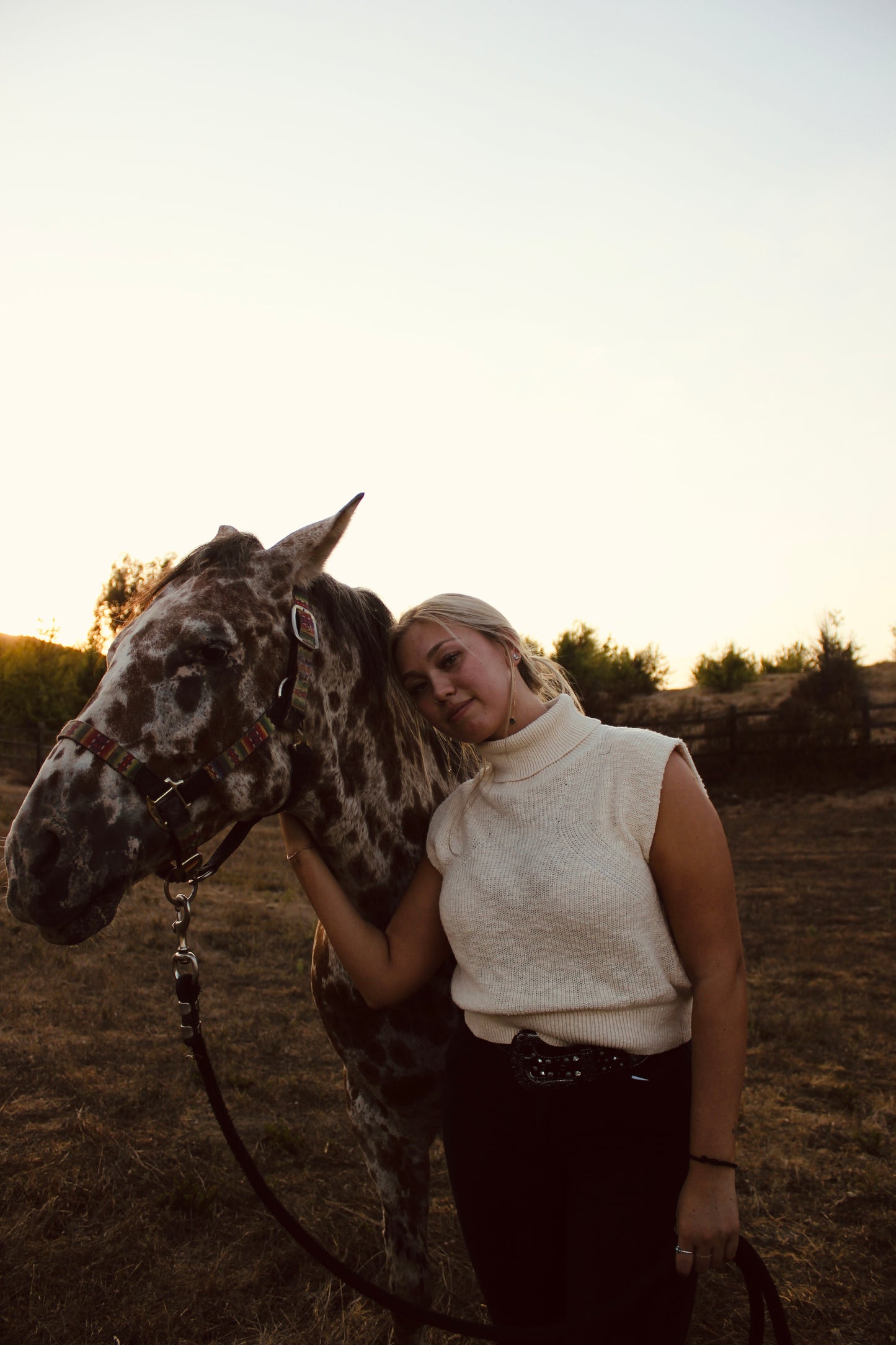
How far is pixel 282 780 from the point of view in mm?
1821

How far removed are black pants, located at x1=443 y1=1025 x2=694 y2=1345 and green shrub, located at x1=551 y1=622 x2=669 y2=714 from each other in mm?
20870

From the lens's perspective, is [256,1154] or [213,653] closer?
[213,653]

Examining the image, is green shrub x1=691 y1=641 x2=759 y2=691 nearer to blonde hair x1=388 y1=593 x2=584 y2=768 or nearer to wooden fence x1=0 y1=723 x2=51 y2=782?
wooden fence x1=0 y1=723 x2=51 y2=782

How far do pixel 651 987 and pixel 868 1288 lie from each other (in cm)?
246

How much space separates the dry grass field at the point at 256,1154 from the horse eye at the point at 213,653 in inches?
90.8

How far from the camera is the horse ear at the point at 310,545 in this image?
1907 millimetres

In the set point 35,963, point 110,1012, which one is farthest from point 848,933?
point 35,963

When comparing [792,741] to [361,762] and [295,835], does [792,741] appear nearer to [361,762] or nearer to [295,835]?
[361,762]

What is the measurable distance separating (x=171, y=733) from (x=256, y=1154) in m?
3.11

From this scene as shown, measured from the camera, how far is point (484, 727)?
1750mm

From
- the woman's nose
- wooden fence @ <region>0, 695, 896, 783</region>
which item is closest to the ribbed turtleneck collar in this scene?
the woman's nose

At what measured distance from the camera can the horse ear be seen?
1907mm

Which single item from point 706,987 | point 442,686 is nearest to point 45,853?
point 442,686

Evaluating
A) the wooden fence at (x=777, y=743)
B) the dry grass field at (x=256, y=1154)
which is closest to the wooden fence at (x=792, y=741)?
the wooden fence at (x=777, y=743)
